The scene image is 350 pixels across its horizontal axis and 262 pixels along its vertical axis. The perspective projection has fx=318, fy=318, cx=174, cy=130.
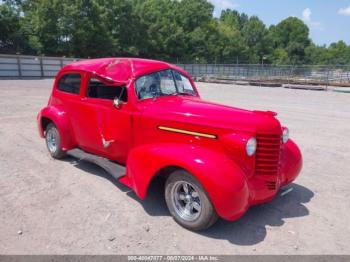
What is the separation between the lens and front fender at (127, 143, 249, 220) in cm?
338

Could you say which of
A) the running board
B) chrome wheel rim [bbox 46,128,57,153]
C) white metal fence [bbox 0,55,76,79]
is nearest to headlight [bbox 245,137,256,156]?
the running board

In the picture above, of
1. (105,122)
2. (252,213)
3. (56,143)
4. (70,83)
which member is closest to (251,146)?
(252,213)

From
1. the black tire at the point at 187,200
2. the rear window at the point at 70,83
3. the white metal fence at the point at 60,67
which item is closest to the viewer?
the black tire at the point at 187,200

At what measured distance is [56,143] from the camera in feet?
19.3

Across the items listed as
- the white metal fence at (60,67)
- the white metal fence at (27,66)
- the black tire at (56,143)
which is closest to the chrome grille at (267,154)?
the black tire at (56,143)

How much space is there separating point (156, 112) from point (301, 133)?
5.81 meters

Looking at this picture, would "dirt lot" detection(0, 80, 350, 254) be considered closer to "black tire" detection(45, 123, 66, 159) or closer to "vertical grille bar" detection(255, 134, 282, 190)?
"black tire" detection(45, 123, 66, 159)

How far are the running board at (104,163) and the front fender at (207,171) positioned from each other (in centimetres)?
52

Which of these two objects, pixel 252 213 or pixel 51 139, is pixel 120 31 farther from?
pixel 252 213

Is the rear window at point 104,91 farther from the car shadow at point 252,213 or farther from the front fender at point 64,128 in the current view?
the car shadow at point 252,213

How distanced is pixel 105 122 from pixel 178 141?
143cm

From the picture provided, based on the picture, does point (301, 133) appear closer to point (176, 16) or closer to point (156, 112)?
point (156, 112)

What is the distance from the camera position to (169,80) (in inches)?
195

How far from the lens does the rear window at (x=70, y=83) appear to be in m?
5.55
